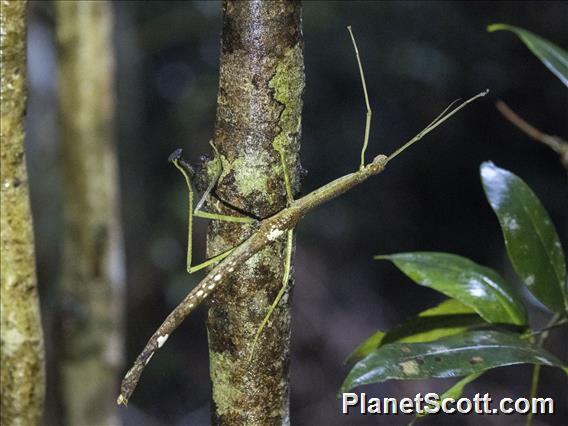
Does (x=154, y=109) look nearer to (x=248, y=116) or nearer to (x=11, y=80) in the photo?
(x=11, y=80)

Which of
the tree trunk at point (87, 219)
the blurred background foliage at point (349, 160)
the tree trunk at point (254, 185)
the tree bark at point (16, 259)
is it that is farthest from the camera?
the blurred background foliage at point (349, 160)

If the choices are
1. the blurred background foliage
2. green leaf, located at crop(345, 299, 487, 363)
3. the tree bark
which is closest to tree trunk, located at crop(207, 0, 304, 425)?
green leaf, located at crop(345, 299, 487, 363)

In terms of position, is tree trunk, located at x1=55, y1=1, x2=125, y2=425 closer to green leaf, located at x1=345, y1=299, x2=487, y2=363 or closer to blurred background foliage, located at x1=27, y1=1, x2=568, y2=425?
green leaf, located at x1=345, y1=299, x2=487, y2=363

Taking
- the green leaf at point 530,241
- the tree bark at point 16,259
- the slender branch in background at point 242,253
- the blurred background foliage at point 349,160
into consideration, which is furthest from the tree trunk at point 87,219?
the blurred background foliage at point 349,160

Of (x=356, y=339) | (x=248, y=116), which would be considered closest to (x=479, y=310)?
(x=248, y=116)

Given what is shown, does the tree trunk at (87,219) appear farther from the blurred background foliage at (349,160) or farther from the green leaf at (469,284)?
the blurred background foliage at (349,160)

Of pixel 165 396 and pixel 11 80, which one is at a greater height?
pixel 11 80
